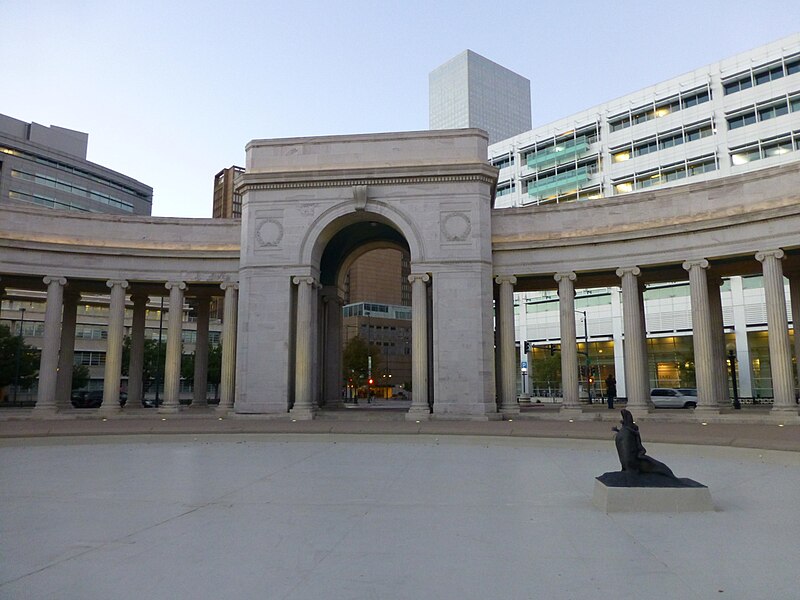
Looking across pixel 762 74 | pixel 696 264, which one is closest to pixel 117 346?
pixel 696 264

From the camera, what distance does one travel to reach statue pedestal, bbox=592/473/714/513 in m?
10.2

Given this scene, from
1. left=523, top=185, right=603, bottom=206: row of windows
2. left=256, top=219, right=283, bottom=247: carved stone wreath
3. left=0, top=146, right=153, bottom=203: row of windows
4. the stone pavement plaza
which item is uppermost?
left=0, top=146, right=153, bottom=203: row of windows

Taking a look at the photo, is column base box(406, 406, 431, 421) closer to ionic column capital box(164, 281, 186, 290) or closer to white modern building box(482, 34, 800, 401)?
ionic column capital box(164, 281, 186, 290)

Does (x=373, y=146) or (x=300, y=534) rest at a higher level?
(x=373, y=146)

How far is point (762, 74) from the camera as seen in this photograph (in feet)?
213

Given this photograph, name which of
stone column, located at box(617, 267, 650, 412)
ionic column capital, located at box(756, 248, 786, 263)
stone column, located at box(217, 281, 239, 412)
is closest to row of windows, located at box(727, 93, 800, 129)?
ionic column capital, located at box(756, 248, 786, 263)

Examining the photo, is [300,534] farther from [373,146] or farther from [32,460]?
[373,146]

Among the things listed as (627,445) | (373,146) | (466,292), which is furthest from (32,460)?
(373,146)

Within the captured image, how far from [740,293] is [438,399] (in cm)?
4530

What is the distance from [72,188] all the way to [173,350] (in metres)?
84.4

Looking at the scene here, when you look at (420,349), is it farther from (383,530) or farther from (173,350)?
(383,530)

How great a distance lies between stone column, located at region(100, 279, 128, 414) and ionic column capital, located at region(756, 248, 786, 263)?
3643 cm

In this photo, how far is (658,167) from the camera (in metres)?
73.9

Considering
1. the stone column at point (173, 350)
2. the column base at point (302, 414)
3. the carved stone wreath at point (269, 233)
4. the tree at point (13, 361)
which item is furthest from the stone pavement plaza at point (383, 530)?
the tree at point (13, 361)
